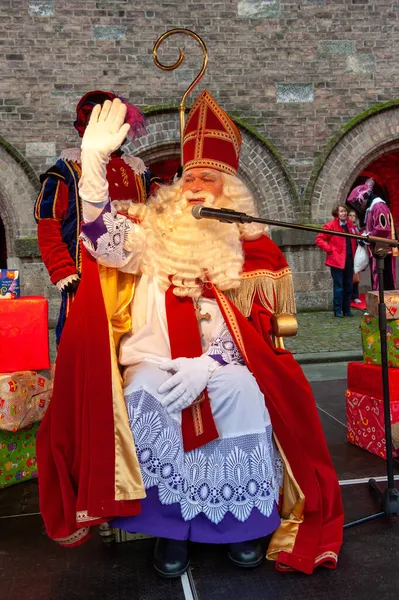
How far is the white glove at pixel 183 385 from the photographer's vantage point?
6.70 feet

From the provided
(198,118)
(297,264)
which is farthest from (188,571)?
(297,264)

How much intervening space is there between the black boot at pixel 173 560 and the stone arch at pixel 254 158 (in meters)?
7.04

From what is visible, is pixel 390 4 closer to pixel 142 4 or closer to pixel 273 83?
pixel 273 83

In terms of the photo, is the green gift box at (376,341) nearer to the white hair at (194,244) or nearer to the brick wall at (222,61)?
the white hair at (194,244)

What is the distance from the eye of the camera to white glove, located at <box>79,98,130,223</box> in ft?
6.81

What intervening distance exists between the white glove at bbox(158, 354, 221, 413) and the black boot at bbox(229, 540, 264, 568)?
0.55 meters

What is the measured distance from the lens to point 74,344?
223 centimetres

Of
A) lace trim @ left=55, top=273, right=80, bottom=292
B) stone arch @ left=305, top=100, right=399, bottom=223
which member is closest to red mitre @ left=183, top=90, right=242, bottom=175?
lace trim @ left=55, top=273, right=80, bottom=292

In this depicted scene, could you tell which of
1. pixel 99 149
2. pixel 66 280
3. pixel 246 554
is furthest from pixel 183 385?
pixel 66 280

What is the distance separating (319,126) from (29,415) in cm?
721

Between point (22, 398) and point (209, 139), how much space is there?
1550 millimetres

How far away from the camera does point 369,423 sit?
3271 mm

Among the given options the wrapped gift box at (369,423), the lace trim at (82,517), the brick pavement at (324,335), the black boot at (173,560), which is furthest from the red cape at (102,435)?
the brick pavement at (324,335)

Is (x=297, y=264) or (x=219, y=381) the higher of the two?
(x=297, y=264)
